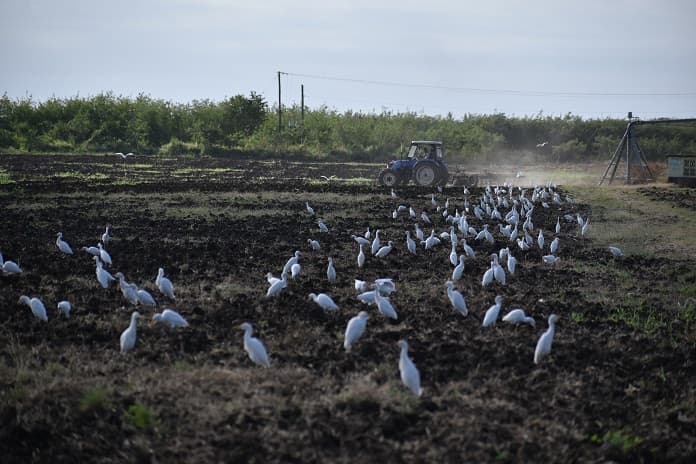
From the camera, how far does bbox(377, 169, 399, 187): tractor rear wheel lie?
99.6 feet

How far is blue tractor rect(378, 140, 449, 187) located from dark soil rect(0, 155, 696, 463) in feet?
52.0

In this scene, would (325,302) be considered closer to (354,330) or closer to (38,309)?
(354,330)

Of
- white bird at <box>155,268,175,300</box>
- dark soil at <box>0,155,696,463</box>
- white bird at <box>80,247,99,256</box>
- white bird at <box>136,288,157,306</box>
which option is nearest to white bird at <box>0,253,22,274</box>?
dark soil at <box>0,155,696,463</box>

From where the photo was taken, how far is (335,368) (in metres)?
7.66

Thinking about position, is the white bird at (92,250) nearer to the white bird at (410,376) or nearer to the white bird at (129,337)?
the white bird at (129,337)

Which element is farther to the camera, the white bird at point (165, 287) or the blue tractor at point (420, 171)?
the blue tractor at point (420, 171)

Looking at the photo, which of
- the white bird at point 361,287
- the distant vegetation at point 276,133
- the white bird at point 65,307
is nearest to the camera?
the white bird at point 65,307

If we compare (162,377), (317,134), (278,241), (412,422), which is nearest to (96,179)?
(278,241)

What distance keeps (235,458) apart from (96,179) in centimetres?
2455

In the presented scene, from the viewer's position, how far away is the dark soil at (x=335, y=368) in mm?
6352

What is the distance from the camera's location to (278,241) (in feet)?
51.0

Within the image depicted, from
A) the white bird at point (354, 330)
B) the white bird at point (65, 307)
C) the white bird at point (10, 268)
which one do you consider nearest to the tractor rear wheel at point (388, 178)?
the white bird at point (10, 268)

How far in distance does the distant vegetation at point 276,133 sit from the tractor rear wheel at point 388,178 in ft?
73.4

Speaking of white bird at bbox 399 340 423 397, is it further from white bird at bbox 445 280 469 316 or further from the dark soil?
white bird at bbox 445 280 469 316
